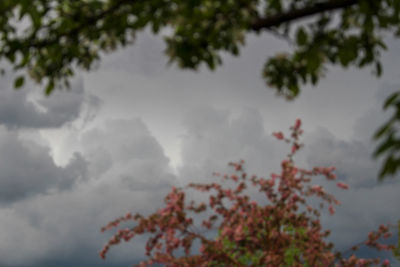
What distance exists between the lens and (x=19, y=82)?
Result: 6582mm

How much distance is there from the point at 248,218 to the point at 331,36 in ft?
17.1

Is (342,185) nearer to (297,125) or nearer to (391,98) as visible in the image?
(297,125)

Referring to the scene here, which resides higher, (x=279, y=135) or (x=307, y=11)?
(x=279, y=135)

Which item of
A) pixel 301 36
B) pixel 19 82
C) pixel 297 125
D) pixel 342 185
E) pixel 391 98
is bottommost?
pixel 391 98

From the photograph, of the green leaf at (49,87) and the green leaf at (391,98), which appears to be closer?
the green leaf at (391,98)

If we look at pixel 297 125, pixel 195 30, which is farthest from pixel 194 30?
pixel 297 125

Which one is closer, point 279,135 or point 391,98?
point 391,98

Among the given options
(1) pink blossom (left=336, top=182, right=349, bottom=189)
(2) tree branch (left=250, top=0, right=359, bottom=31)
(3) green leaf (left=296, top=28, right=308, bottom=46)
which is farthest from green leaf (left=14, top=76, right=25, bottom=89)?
(1) pink blossom (left=336, top=182, right=349, bottom=189)

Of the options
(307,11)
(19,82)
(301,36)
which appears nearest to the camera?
(301,36)

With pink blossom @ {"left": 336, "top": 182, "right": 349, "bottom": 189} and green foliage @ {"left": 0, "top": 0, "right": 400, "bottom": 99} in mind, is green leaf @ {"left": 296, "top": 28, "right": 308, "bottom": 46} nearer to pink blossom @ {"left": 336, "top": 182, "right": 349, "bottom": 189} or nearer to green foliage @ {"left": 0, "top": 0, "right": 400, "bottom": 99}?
green foliage @ {"left": 0, "top": 0, "right": 400, "bottom": 99}

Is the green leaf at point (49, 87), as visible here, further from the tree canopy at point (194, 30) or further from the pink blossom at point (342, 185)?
the pink blossom at point (342, 185)

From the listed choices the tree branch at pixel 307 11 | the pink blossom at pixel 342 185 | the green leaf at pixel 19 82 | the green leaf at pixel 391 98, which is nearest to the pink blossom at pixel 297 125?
the pink blossom at pixel 342 185

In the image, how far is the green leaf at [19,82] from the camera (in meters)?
6.57

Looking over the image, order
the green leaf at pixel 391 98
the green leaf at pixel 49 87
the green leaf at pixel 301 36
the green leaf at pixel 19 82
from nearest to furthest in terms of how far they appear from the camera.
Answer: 1. the green leaf at pixel 391 98
2. the green leaf at pixel 301 36
3. the green leaf at pixel 19 82
4. the green leaf at pixel 49 87
